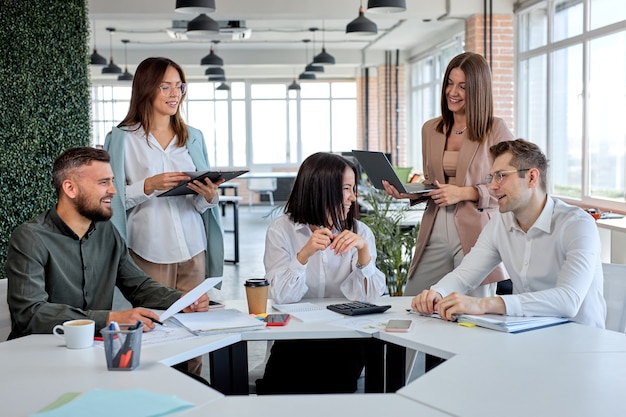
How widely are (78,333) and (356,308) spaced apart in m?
0.93

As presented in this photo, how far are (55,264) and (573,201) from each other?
6.62m

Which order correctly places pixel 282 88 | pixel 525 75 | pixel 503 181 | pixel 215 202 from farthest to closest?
pixel 282 88 < pixel 525 75 < pixel 215 202 < pixel 503 181

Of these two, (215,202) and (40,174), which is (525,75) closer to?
(40,174)

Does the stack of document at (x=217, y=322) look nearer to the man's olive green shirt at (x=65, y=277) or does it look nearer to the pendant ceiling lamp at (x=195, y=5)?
the man's olive green shirt at (x=65, y=277)

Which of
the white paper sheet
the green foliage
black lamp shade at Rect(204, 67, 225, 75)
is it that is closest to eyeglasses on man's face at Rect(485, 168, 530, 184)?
the white paper sheet

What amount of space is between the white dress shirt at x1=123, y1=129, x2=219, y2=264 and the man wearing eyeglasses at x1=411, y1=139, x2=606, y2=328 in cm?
113

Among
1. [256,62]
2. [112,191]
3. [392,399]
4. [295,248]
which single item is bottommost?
[392,399]

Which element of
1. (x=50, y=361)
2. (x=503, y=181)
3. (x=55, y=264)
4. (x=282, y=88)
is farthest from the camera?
(x=282, y=88)

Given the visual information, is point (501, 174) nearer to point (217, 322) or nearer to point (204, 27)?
point (217, 322)

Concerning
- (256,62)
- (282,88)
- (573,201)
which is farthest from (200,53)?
(573,201)

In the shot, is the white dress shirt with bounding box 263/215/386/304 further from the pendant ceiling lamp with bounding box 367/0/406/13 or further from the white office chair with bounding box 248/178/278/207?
the white office chair with bounding box 248/178/278/207

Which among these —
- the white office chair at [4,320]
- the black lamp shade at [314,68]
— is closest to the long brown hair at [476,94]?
the white office chair at [4,320]

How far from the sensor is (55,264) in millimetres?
2510

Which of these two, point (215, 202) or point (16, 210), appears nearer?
point (215, 202)
